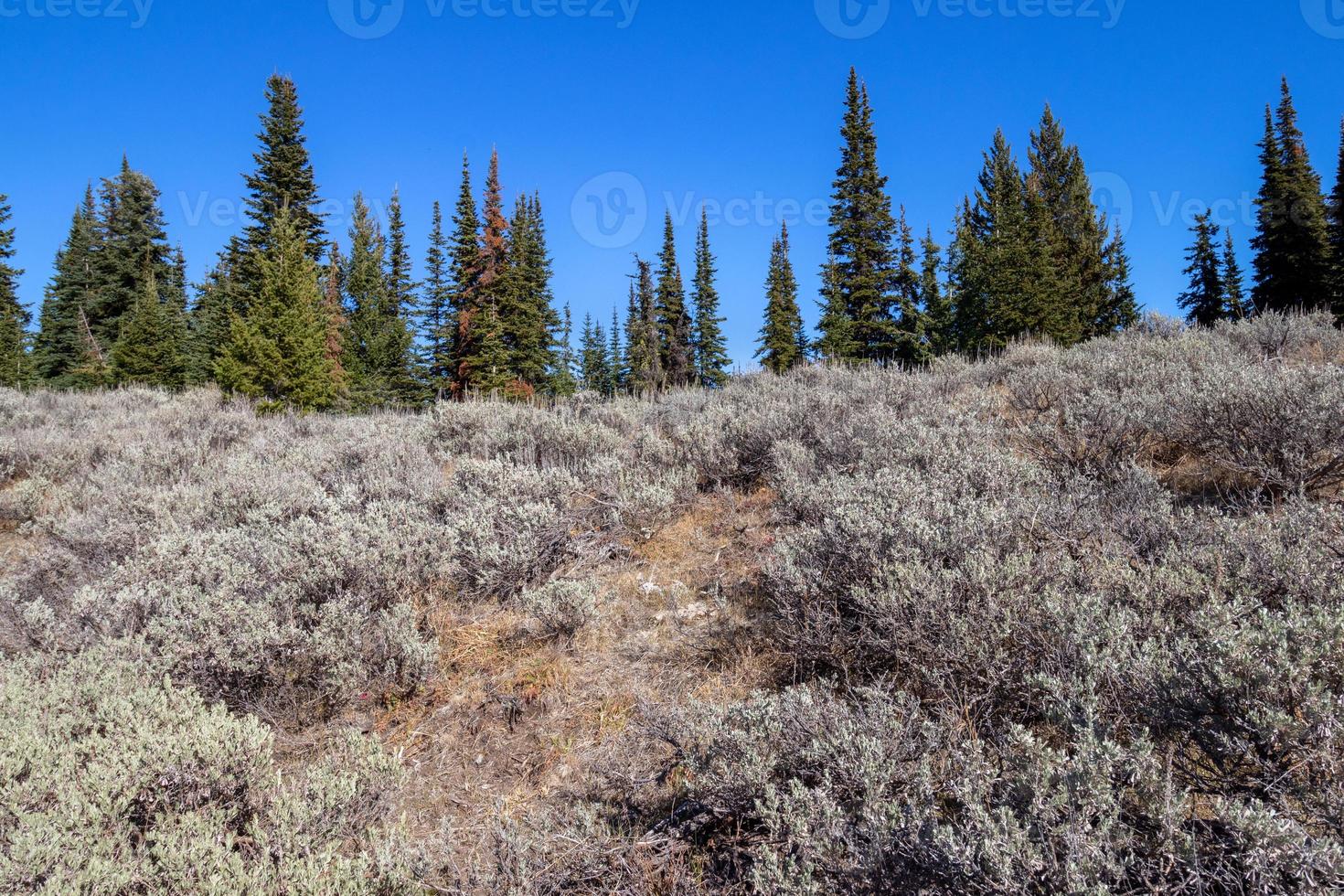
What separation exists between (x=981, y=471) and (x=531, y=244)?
40.4 meters

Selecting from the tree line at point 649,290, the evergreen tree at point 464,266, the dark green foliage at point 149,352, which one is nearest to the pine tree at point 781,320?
the tree line at point 649,290

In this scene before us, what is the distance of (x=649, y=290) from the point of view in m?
42.8

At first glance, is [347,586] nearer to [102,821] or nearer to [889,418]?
[102,821]

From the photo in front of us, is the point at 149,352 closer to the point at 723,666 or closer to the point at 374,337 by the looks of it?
the point at 374,337

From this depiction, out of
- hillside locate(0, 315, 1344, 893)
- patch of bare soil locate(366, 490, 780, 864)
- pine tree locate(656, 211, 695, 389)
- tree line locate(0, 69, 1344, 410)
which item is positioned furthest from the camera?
pine tree locate(656, 211, 695, 389)

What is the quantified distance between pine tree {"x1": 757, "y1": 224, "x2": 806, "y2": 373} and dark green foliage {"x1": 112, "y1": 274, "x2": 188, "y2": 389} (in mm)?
31370

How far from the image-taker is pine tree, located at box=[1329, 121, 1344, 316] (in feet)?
91.7

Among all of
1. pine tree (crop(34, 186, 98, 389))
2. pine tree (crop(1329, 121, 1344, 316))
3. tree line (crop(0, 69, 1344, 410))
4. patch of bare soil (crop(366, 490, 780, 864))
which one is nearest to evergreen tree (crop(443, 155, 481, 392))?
tree line (crop(0, 69, 1344, 410))

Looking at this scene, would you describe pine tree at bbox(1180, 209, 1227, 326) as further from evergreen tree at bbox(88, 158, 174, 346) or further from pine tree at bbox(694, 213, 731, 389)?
evergreen tree at bbox(88, 158, 174, 346)

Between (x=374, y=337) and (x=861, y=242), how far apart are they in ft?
101

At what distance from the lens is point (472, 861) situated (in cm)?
214

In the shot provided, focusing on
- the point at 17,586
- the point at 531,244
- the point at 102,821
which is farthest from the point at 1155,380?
the point at 531,244

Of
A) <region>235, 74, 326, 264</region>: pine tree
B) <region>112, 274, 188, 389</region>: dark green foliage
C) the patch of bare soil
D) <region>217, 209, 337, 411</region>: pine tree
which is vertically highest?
<region>235, 74, 326, 264</region>: pine tree

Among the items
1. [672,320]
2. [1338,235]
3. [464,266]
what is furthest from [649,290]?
[1338,235]
